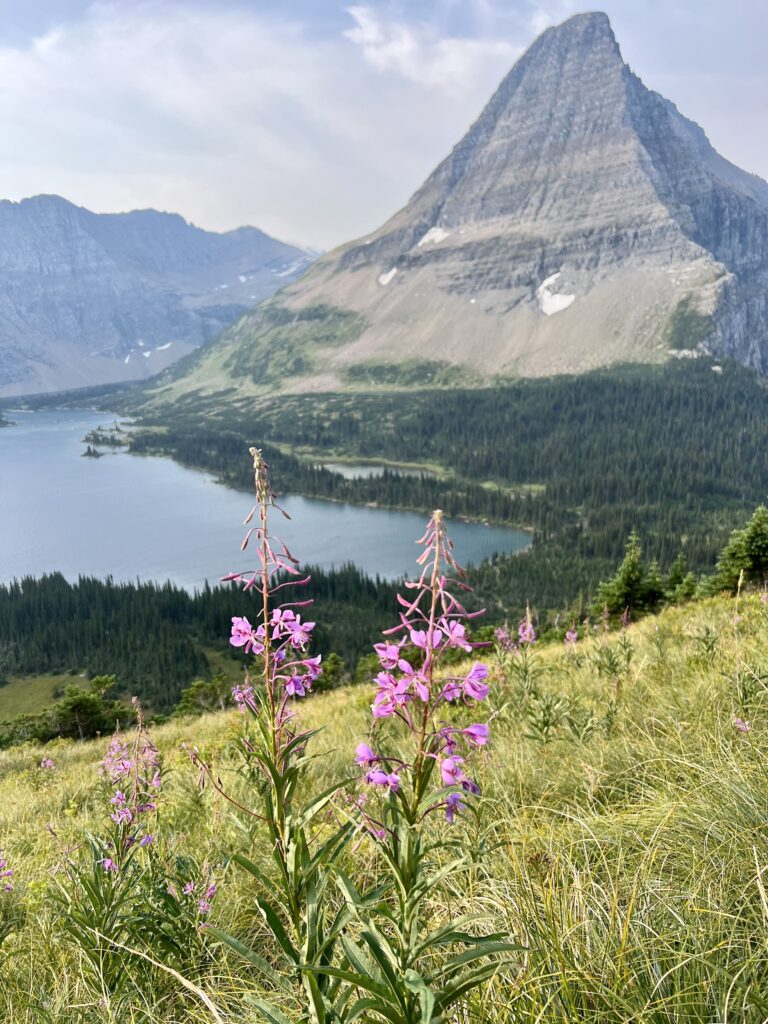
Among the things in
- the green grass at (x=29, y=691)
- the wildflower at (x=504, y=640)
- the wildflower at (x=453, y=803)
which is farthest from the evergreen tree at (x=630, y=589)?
the green grass at (x=29, y=691)

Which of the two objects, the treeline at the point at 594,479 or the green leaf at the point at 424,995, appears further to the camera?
the treeline at the point at 594,479

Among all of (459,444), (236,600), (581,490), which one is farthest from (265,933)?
(459,444)

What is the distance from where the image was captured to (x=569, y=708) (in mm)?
6082

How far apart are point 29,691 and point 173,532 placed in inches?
2280

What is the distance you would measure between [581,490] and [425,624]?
510ft

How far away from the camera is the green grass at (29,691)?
69.2m

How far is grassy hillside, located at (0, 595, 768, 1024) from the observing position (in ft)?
7.63

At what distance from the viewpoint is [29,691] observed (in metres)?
74.2

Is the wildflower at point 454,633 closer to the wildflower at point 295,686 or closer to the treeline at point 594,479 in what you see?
the wildflower at point 295,686

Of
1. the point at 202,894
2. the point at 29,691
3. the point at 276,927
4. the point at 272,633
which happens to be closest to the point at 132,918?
the point at 202,894

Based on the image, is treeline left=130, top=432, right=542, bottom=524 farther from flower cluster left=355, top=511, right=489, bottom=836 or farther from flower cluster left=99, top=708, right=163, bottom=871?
flower cluster left=355, top=511, right=489, bottom=836

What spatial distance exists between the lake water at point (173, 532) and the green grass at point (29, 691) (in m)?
27.1

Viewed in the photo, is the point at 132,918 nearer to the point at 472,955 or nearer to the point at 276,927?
the point at 276,927

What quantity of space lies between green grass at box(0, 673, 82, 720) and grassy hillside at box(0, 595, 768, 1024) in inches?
2899
